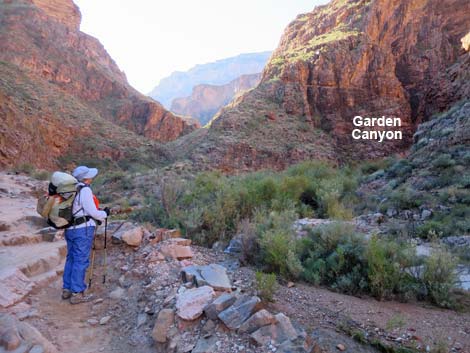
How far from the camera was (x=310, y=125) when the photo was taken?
29484 mm

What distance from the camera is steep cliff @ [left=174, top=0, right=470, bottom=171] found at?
26.1 meters

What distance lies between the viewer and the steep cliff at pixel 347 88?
26.1 m

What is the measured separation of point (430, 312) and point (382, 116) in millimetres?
30285

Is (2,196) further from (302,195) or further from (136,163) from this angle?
(136,163)

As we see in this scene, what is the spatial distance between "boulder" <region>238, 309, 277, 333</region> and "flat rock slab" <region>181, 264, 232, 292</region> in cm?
71

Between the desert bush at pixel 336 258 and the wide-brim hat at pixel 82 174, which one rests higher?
the wide-brim hat at pixel 82 174

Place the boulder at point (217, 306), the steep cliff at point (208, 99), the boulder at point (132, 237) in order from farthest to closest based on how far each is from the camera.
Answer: the steep cliff at point (208, 99)
the boulder at point (132, 237)
the boulder at point (217, 306)

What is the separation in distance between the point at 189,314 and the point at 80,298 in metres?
1.62

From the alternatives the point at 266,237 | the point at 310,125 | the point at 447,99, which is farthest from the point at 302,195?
the point at 310,125

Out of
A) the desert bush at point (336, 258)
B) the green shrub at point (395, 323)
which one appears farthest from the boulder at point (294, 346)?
the desert bush at point (336, 258)

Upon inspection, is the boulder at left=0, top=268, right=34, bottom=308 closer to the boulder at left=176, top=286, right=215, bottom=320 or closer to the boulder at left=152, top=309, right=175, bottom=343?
the boulder at left=152, top=309, right=175, bottom=343

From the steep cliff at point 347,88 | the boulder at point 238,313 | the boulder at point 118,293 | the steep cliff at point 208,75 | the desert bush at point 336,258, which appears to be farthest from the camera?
the steep cliff at point 208,75

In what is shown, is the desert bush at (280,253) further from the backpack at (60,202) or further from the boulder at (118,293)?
the backpack at (60,202)

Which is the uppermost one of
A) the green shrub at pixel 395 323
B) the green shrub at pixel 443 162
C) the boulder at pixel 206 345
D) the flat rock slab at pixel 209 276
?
the green shrub at pixel 443 162
